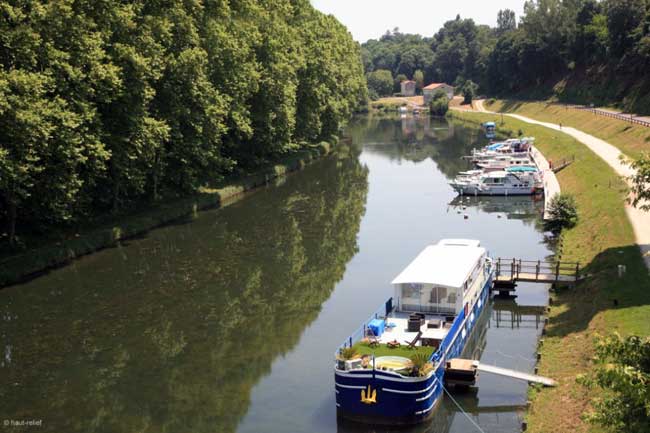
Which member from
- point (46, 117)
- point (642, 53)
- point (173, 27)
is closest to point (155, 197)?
point (173, 27)

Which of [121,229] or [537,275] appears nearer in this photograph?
[537,275]

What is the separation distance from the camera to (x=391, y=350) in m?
27.6

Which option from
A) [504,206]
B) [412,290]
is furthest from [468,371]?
[504,206]

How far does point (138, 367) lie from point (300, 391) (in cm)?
723

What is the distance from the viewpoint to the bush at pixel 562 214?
5088 cm

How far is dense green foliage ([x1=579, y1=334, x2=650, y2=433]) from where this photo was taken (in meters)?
13.3

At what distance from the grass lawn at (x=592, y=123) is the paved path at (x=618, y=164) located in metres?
1.19

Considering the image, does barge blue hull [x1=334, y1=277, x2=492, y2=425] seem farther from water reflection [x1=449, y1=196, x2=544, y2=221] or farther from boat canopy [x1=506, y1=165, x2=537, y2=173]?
boat canopy [x1=506, y1=165, x2=537, y2=173]

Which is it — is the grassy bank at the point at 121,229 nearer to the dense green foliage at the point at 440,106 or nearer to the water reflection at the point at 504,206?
the water reflection at the point at 504,206

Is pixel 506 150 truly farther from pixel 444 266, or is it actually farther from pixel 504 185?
pixel 444 266

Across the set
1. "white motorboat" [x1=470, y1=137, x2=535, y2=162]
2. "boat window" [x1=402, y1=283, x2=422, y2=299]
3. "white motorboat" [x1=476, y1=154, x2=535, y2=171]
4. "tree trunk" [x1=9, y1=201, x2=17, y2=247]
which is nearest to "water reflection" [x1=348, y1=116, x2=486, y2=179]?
"white motorboat" [x1=470, y1=137, x2=535, y2=162]

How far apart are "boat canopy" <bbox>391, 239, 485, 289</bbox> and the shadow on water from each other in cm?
598

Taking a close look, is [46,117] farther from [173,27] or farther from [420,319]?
[420,319]

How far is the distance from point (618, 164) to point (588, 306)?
124ft
